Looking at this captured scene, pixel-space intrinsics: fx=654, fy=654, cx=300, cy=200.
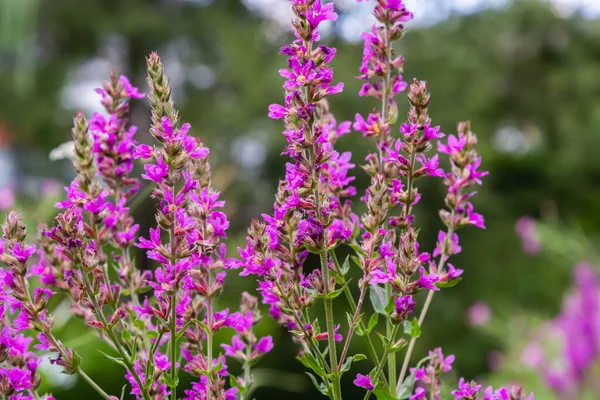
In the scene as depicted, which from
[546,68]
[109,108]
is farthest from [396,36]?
[546,68]

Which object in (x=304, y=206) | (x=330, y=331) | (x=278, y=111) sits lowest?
(x=330, y=331)

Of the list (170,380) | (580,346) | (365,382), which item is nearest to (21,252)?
(170,380)

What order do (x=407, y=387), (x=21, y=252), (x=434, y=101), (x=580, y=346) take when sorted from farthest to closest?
1. (x=434, y=101)
2. (x=580, y=346)
3. (x=407, y=387)
4. (x=21, y=252)

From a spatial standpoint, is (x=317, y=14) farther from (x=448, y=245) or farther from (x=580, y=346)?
(x=580, y=346)

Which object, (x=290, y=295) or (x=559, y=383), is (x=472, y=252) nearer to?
(x=559, y=383)

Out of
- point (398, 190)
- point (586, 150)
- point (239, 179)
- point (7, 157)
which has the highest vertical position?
point (586, 150)

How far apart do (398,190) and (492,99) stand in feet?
31.8

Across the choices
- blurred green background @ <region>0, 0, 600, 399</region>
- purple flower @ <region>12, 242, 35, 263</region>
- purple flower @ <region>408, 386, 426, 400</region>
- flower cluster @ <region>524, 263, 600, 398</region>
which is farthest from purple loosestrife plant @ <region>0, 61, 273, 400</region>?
blurred green background @ <region>0, 0, 600, 399</region>

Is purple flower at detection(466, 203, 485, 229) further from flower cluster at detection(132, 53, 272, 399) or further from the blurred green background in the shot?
the blurred green background

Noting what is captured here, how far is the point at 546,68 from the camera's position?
11461 mm

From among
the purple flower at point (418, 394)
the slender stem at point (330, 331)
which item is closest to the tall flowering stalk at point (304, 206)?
the slender stem at point (330, 331)

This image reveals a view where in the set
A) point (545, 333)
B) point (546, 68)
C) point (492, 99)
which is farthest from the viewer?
point (546, 68)

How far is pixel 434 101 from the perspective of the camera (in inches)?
284

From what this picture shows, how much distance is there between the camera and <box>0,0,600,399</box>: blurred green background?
6.81m
